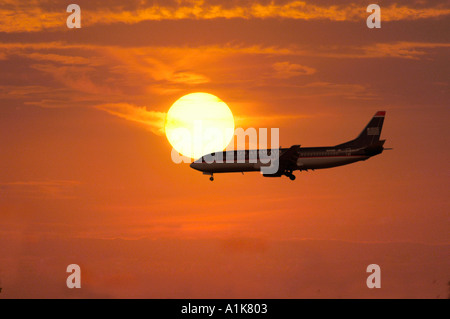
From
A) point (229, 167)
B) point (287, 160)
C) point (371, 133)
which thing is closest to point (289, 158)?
point (287, 160)

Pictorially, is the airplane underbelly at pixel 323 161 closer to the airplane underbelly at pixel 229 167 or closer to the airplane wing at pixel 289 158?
the airplane wing at pixel 289 158

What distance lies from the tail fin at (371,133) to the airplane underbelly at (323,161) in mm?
3435

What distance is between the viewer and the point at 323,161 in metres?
119

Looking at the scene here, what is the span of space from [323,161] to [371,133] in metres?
14.9

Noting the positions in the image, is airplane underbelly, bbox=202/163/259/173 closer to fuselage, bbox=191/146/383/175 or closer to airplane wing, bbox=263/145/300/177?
fuselage, bbox=191/146/383/175

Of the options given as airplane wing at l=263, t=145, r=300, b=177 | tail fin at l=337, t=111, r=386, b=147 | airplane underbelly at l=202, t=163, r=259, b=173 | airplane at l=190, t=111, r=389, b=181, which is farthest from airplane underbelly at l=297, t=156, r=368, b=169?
airplane underbelly at l=202, t=163, r=259, b=173

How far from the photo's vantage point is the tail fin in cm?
12341

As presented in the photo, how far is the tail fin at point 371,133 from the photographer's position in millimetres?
123406

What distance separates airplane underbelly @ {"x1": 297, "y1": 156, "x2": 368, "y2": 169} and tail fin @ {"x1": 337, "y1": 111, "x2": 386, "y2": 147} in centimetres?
344

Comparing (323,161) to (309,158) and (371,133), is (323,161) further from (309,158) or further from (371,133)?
(371,133)
